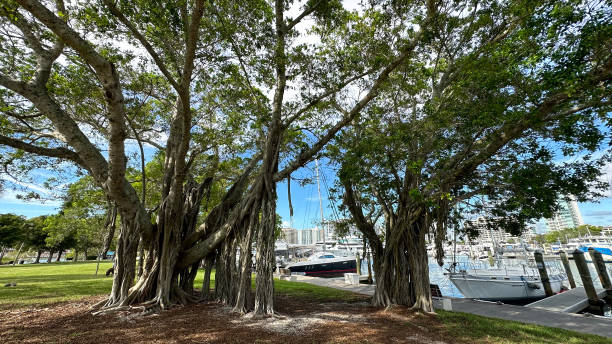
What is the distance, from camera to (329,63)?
620cm

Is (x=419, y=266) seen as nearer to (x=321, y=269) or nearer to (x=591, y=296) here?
(x=591, y=296)

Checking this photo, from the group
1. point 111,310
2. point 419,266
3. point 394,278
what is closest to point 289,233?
point 394,278

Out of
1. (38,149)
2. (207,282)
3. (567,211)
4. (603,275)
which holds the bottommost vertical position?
(603,275)

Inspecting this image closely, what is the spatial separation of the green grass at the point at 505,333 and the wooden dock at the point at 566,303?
363cm

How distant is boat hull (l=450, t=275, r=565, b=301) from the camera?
442 inches

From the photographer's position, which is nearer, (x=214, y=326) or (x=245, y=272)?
(x=214, y=326)

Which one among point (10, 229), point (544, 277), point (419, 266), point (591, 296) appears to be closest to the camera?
point (419, 266)

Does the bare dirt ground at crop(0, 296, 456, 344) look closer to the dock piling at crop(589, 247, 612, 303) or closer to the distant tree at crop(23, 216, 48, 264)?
the dock piling at crop(589, 247, 612, 303)

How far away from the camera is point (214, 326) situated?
4395 mm

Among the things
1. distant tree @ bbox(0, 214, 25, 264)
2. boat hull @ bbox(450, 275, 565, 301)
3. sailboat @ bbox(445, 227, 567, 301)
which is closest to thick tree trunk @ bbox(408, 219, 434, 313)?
sailboat @ bbox(445, 227, 567, 301)

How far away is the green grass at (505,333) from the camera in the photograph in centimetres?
407

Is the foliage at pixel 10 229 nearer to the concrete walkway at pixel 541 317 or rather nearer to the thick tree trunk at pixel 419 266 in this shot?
the thick tree trunk at pixel 419 266

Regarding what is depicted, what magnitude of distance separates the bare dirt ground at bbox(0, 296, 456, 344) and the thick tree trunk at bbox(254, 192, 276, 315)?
0.36 meters

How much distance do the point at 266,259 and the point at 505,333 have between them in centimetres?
433
